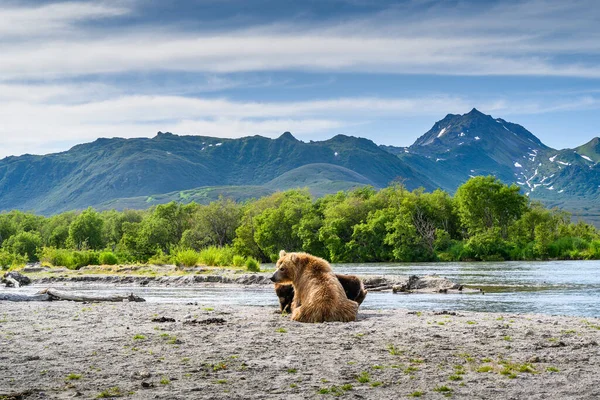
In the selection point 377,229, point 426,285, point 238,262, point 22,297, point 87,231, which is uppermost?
point 87,231

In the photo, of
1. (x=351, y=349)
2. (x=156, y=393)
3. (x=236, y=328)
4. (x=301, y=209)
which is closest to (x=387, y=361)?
(x=351, y=349)

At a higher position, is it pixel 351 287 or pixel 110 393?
pixel 351 287

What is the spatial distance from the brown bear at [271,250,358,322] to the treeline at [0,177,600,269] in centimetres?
6895

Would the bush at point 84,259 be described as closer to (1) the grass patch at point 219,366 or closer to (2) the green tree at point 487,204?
(1) the grass patch at point 219,366

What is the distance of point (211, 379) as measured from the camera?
10258 millimetres

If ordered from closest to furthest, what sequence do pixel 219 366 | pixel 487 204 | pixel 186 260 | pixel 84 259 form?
pixel 219 366 < pixel 186 260 < pixel 84 259 < pixel 487 204

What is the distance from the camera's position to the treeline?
327ft

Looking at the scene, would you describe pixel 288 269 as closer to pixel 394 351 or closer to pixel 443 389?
pixel 394 351

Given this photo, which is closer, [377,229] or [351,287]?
[351,287]

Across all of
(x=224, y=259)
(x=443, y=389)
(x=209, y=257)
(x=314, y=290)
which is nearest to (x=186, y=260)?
(x=209, y=257)

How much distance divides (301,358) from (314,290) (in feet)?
18.5

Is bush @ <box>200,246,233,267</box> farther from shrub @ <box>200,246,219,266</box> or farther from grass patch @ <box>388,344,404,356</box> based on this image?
grass patch @ <box>388,344,404,356</box>

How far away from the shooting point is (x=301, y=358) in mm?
11836

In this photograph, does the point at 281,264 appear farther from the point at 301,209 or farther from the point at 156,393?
the point at 301,209
